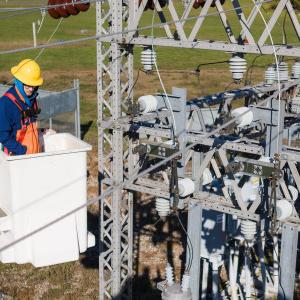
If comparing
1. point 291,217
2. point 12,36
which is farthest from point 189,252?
point 12,36

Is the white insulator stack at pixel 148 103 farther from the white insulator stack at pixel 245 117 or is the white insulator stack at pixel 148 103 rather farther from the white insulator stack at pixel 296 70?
the white insulator stack at pixel 296 70

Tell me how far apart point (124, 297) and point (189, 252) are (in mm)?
2686

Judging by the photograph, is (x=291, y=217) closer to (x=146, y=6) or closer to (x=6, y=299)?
(x=146, y=6)

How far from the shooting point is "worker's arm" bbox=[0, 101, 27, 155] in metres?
7.04

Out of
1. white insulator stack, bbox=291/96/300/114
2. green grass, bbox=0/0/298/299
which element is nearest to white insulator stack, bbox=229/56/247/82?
green grass, bbox=0/0/298/299

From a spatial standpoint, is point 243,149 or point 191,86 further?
point 191,86

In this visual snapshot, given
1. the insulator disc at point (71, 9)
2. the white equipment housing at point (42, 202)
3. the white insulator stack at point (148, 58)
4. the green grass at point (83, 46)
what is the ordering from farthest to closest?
the green grass at point (83, 46) → the insulator disc at point (71, 9) → the white insulator stack at point (148, 58) → the white equipment housing at point (42, 202)

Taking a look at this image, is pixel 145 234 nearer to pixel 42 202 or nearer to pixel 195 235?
pixel 195 235

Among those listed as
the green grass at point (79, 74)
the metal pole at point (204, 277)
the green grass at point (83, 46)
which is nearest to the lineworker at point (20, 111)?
the green grass at point (79, 74)

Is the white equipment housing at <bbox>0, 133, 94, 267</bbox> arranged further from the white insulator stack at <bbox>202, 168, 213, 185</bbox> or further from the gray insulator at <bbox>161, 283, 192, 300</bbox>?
the white insulator stack at <bbox>202, 168, 213, 185</bbox>

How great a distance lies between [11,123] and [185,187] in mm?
3088

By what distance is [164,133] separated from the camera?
31.9 feet

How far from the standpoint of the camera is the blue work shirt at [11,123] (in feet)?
23.1

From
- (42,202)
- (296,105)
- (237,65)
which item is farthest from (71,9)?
(42,202)
